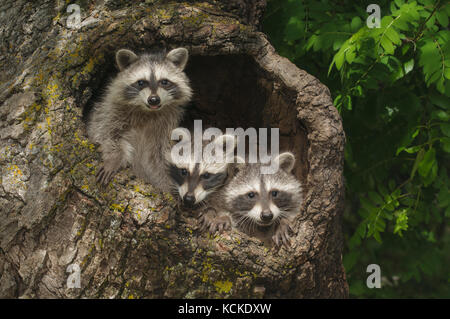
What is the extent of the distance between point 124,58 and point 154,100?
42cm

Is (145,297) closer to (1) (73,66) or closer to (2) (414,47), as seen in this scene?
(1) (73,66)

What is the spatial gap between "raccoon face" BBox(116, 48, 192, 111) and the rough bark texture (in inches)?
6.2

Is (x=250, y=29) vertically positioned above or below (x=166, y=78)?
above

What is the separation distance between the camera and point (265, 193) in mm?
3918

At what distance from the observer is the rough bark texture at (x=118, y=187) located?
3.15m

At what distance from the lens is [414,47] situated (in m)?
3.60

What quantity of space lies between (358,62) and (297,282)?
1.63m

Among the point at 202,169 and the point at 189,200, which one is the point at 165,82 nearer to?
the point at 202,169

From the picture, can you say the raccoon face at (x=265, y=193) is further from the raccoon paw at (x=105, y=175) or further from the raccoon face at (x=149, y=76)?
the raccoon paw at (x=105, y=175)

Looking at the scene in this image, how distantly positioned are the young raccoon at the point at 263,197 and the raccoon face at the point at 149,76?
36.7 inches

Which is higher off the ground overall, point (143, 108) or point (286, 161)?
point (143, 108)

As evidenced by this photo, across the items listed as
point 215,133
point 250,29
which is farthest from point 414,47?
point 215,133

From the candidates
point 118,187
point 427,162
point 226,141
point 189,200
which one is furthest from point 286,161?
point 118,187

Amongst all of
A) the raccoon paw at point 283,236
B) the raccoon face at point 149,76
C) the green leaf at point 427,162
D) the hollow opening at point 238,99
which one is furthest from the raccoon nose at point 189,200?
the green leaf at point 427,162
